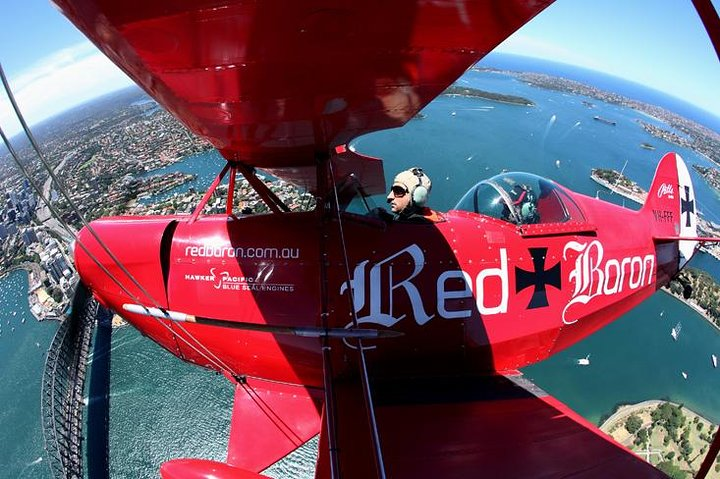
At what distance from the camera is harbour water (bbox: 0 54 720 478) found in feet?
34.0

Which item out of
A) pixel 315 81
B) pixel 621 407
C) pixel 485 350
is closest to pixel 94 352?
pixel 485 350

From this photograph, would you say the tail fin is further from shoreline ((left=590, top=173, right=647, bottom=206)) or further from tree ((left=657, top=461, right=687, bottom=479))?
shoreline ((left=590, top=173, right=647, bottom=206))

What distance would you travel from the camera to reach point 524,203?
176 inches

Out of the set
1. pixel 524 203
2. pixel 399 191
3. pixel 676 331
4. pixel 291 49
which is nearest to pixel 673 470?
pixel 676 331

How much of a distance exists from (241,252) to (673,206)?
289 inches

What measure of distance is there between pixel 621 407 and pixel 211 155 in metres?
32.3

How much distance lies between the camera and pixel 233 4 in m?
1.14

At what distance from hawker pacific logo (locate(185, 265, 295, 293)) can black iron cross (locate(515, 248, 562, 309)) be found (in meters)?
2.47

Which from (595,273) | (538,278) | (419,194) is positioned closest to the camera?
(419,194)

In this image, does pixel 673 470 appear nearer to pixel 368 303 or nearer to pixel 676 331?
pixel 676 331

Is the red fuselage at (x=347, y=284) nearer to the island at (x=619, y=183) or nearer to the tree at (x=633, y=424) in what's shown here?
the tree at (x=633, y=424)

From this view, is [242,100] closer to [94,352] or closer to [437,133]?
[94,352]

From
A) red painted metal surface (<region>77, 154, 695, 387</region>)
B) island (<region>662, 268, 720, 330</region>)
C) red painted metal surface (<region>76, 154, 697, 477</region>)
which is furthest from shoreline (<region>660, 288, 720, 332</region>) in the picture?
red painted metal surface (<region>77, 154, 695, 387</region>)

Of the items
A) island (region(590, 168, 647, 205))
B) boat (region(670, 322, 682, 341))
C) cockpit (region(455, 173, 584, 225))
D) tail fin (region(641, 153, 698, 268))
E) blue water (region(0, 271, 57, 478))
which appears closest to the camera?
cockpit (region(455, 173, 584, 225))
